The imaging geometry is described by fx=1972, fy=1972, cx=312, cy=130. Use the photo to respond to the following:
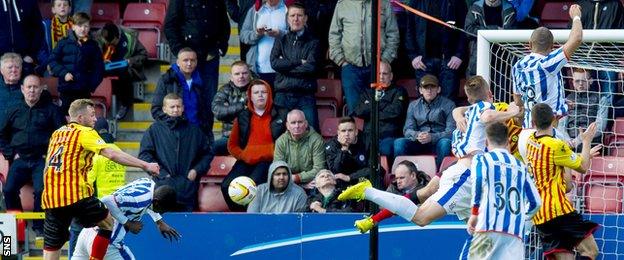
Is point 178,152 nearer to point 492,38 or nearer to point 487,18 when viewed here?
point 487,18

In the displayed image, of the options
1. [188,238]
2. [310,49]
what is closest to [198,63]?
[310,49]

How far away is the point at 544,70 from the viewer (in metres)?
15.7

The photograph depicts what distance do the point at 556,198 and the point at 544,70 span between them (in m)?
1.03

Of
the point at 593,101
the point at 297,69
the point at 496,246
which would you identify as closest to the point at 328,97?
the point at 297,69

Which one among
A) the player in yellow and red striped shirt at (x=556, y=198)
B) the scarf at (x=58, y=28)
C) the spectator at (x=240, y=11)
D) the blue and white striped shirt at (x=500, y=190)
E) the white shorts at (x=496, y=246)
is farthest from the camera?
the scarf at (x=58, y=28)

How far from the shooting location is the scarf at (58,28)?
20.2 meters

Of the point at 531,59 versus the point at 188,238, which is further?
the point at 188,238

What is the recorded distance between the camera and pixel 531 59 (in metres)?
15.8

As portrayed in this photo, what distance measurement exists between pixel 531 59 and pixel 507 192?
1768 millimetres

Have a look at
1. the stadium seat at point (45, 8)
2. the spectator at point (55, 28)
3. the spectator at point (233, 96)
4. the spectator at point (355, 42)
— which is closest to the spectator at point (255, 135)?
the spectator at point (233, 96)

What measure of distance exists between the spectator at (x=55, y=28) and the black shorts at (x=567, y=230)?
624 centimetres

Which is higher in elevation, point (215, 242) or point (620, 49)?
point (620, 49)

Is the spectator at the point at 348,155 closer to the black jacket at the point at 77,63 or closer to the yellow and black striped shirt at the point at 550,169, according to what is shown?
the yellow and black striped shirt at the point at 550,169

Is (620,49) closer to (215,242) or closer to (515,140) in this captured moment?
(515,140)
